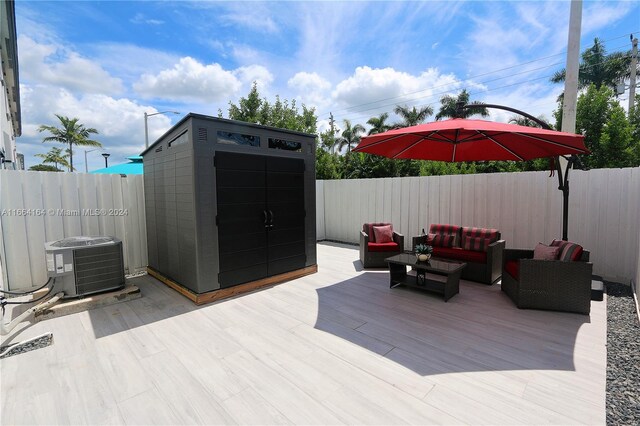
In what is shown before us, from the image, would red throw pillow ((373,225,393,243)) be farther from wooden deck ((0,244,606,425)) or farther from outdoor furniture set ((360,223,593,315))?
wooden deck ((0,244,606,425))

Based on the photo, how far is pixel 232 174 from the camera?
402cm

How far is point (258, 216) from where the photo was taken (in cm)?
434

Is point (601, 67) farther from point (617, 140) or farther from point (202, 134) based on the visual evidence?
point (202, 134)

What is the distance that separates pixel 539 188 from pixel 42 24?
842 cm

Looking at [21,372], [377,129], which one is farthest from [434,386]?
[377,129]

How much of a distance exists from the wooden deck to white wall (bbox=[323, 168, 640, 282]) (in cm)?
149

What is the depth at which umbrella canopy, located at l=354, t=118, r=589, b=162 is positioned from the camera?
3059 mm

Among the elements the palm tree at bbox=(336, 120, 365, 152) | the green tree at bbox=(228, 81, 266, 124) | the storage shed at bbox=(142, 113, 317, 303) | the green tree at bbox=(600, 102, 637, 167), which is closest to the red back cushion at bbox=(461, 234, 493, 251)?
the storage shed at bbox=(142, 113, 317, 303)

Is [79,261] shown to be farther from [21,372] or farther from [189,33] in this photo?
[189,33]

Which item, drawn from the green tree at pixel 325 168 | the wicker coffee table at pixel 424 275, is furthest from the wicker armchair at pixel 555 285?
the green tree at pixel 325 168

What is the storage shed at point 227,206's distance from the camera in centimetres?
379

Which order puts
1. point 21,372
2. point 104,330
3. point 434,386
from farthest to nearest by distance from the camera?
point 104,330
point 21,372
point 434,386

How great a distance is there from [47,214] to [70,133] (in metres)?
22.5

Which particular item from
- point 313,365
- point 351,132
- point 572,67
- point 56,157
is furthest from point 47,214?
point 56,157
